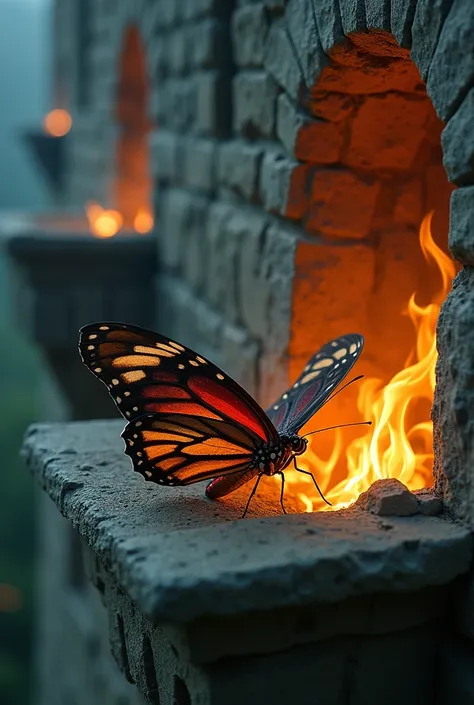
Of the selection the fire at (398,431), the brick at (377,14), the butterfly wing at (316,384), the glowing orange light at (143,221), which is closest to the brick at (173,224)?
the glowing orange light at (143,221)

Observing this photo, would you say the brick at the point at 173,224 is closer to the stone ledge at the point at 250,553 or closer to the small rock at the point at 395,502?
the stone ledge at the point at 250,553

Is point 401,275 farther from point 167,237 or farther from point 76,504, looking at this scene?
point 167,237

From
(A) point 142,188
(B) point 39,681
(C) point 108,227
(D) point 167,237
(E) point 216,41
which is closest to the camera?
(E) point 216,41

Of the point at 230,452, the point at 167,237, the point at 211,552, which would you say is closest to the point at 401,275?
the point at 230,452

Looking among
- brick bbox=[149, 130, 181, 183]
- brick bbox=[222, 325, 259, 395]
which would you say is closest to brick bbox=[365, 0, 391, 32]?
brick bbox=[222, 325, 259, 395]

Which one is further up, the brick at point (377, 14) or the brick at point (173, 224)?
the brick at point (377, 14)

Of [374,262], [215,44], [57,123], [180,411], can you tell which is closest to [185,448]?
[180,411]

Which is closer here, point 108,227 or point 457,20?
point 457,20

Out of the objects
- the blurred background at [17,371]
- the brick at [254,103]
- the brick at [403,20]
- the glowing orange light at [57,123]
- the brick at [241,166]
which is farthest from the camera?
the blurred background at [17,371]
